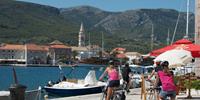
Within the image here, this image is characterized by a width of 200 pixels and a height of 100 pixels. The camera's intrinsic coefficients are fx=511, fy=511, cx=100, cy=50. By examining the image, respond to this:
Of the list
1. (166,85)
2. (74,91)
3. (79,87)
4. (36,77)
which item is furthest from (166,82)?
(36,77)

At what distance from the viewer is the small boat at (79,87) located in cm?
3612

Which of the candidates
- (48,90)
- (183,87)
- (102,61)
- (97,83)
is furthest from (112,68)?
(102,61)

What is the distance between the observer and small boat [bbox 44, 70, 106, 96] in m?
36.1

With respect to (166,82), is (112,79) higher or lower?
lower

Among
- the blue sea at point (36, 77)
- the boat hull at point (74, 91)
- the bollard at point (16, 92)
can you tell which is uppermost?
the bollard at point (16, 92)

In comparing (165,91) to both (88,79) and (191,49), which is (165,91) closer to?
(191,49)

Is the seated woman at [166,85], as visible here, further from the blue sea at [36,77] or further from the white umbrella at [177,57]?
the blue sea at [36,77]

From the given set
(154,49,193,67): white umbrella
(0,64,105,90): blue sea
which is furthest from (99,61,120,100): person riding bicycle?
(0,64,105,90): blue sea

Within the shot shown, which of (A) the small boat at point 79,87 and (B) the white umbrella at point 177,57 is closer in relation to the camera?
(B) the white umbrella at point 177,57

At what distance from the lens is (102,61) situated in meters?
196

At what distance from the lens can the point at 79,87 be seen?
36.7 meters

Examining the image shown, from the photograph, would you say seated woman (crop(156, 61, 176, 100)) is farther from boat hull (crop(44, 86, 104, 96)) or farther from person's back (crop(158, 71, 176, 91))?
boat hull (crop(44, 86, 104, 96))

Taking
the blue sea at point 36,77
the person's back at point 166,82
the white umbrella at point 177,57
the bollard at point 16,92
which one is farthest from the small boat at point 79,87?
the person's back at point 166,82

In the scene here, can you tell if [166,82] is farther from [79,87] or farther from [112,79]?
[79,87]
